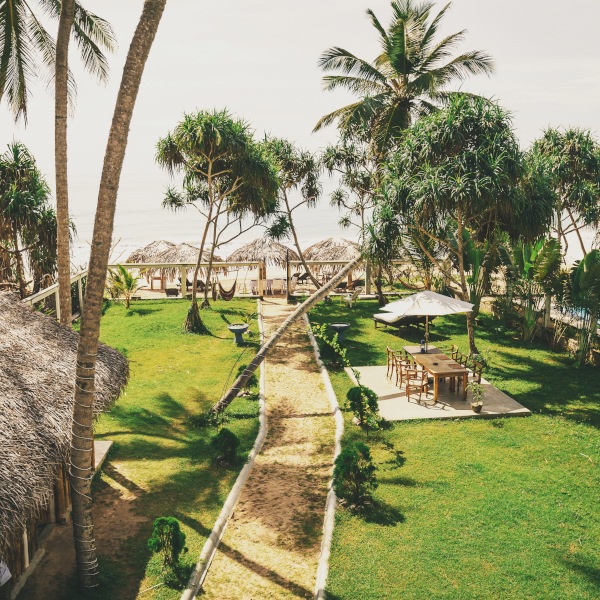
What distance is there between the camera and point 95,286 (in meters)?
6.30

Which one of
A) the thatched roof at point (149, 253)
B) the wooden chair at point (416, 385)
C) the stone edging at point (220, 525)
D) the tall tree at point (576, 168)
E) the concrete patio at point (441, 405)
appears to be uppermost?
the tall tree at point (576, 168)

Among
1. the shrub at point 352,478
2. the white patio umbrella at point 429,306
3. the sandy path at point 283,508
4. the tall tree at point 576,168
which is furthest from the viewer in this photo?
the tall tree at point 576,168

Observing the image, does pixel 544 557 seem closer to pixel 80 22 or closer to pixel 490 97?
pixel 490 97

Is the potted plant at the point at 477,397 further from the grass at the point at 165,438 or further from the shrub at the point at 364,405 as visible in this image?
the grass at the point at 165,438

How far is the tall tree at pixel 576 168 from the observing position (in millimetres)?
22703

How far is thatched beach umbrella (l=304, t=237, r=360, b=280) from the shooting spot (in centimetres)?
2825

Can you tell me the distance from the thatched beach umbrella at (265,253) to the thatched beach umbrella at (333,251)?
1.63 m

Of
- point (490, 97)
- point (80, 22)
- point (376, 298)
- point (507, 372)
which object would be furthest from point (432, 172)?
point (376, 298)

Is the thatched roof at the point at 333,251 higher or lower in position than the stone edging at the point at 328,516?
higher

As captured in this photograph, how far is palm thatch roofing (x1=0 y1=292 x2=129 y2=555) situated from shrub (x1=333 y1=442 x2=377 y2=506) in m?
3.42

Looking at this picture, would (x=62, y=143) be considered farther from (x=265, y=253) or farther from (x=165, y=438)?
(x=265, y=253)

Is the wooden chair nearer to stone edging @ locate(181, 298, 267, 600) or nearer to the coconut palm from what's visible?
stone edging @ locate(181, 298, 267, 600)

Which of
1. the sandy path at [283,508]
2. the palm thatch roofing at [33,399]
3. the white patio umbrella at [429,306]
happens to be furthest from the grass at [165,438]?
the white patio umbrella at [429,306]

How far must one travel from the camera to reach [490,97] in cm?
1388
